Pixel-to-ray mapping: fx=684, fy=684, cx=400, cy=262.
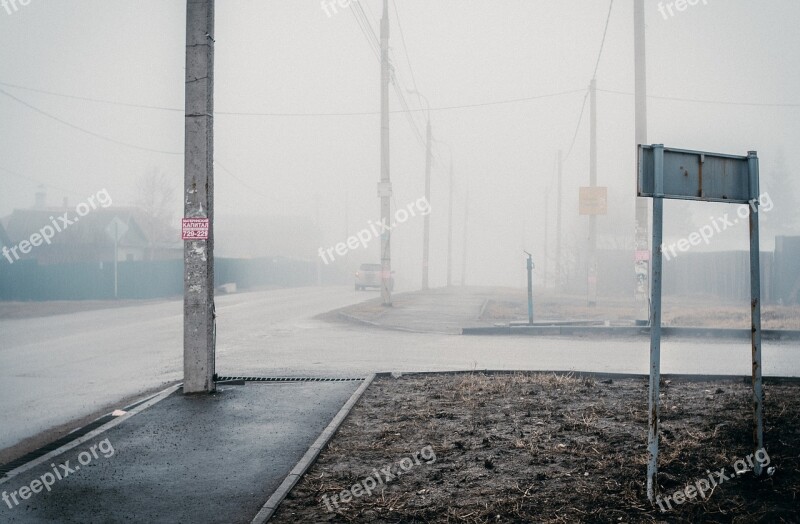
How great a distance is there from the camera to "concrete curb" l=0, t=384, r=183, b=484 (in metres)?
5.31

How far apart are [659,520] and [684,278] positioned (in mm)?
34302

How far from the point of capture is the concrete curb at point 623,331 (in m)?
15.0

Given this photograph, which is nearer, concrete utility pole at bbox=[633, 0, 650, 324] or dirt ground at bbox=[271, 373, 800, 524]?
dirt ground at bbox=[271, 373, 800, 524]

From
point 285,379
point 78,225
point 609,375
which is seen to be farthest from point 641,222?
point 78,225

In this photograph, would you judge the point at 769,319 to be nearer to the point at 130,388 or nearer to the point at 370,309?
the point at 370,309

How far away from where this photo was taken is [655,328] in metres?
4.45

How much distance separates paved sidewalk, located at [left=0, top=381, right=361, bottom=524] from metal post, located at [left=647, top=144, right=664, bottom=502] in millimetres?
2569

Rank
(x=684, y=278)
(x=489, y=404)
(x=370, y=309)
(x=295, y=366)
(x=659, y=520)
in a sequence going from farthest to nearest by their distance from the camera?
(x=684, y=278) → (x=370, y=309) → (x=295, y=366) → (x=489, y=404) → (x=659, y=520)

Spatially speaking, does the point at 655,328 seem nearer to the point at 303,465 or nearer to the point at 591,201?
the point at 303,465

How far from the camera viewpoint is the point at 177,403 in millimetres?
7832

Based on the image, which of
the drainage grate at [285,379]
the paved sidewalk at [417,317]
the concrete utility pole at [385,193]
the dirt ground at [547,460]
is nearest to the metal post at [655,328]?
the dirt ground at [547,460]

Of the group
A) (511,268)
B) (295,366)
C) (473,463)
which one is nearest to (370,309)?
(295,366)

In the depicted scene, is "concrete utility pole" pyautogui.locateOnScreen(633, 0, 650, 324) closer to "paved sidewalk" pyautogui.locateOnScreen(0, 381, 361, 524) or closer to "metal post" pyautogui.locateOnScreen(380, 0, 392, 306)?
"metal post" pyautogui.locateOnScreen(380, 0, 392, 306)

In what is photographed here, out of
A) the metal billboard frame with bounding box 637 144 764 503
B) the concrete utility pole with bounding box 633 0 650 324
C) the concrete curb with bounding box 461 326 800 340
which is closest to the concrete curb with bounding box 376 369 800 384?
the metal billboard frame with bounding box 637 144 764 503
